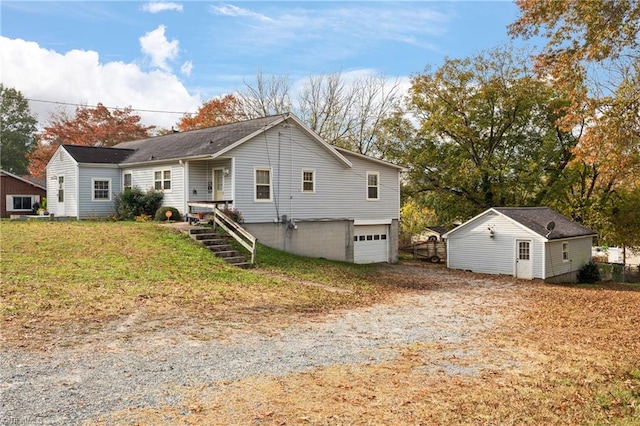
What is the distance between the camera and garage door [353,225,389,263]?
26.4m

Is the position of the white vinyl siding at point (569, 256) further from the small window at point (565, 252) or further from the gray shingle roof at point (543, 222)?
the gray shingle roof at point (543, 222)

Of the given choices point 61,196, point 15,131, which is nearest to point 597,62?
point 61,196

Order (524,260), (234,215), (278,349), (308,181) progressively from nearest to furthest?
(278,349)
(234,215)
(308,181)
(524,260)

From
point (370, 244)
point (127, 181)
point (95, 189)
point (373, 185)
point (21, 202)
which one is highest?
point (127, 181)

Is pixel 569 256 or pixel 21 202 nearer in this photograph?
pixel 569 256

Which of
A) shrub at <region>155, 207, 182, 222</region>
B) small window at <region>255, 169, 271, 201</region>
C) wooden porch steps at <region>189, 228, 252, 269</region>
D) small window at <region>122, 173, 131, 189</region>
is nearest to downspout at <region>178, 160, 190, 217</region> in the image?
shrub at <region>155, 207, 182, 222</region>

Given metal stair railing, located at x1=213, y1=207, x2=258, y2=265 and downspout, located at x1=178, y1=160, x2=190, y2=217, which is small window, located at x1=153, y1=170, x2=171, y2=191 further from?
metal stair railing, located at x1=213, y1=207, x2=258, y2=265

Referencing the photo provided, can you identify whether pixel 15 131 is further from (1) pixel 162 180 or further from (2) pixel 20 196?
(1) pixel 162 180

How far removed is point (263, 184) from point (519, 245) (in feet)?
42.5

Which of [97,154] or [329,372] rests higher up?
[97,154]

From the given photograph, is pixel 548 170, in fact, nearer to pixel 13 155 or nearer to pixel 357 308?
pixel 357 308

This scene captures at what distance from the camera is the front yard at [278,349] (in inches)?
238

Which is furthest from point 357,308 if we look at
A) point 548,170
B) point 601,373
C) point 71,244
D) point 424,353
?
point 548,170

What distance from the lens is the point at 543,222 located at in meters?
26.5
